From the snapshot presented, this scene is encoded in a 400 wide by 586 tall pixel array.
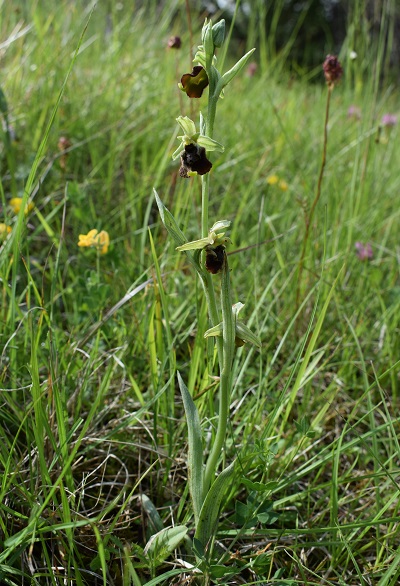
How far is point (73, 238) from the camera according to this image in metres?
1.72

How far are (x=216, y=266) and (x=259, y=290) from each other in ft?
2.36

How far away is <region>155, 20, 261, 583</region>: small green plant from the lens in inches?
29.6

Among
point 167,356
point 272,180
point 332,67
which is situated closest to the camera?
point 167,356

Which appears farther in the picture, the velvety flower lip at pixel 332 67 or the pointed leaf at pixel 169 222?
the velvety flower lip at pixel 332 67

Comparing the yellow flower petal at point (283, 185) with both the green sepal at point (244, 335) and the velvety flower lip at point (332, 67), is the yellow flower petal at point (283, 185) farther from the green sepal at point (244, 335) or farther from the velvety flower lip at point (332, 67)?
the green sepal at point (244, 335)

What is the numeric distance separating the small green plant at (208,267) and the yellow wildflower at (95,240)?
1.73 ft

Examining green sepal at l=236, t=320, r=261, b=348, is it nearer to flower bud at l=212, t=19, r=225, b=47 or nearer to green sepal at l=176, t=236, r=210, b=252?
green sepal at l=176, t=236, r=210, b=252

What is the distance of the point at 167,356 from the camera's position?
1.04 meters

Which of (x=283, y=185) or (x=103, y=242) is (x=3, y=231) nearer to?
(x=103, y=242)

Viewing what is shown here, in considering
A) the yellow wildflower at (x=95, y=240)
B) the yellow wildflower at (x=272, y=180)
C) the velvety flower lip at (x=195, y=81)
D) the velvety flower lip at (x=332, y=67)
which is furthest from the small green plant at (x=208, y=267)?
the yellow wildflower at (x=272, y=180)

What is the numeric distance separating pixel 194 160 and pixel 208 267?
0.56 feet

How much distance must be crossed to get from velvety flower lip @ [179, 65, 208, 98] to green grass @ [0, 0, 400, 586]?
0.23m

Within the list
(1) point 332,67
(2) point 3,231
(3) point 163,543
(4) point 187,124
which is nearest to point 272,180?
(1) point 332,67

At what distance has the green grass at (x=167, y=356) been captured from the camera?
2.84ft
